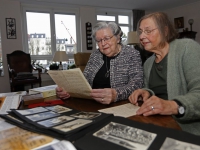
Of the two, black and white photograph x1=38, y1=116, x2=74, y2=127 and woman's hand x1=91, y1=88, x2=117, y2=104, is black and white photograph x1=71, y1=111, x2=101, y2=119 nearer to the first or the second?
black and white photograph x1=38, y1=116, x2=74, y2=127

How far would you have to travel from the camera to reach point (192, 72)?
2.93 feet

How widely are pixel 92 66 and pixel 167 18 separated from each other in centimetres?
63

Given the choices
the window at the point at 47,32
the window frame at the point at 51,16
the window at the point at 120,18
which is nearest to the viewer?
the window frame at the point at 51,16

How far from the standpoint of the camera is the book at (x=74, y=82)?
98 centimetres

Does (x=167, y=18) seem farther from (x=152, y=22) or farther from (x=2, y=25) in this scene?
(x=2, y=25)

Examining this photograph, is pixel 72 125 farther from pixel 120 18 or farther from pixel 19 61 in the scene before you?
pixel 120 18

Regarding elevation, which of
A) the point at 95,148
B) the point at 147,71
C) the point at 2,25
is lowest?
the point at 95,148

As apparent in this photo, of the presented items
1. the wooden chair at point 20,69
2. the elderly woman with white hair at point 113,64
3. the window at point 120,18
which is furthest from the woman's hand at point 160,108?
the window at point 120,18

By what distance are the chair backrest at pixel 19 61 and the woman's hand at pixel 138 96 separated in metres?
4.00

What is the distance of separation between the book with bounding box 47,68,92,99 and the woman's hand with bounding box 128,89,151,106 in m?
0.22

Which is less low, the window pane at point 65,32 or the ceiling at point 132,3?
the ceiling at point 132,3

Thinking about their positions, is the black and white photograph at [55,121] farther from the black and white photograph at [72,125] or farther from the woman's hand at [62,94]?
the woman's hand at [62,94]

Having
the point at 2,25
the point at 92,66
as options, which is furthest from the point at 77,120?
the point at 2,25

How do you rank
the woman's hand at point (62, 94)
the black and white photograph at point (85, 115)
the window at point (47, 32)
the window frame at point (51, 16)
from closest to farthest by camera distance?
1. the black and white photograph at point (85, 115)
2. the woman's hand at point (62, 94)
3. the window frame at point (51, 16)
4. the window at point (47, 32)
